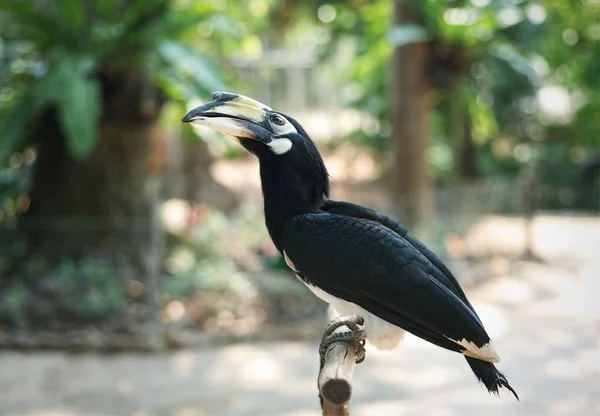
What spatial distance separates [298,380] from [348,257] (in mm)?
2654

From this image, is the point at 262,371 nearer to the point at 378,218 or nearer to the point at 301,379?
the point at 301,379

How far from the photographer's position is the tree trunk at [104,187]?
5.33m

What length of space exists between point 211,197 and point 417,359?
437 centimetres

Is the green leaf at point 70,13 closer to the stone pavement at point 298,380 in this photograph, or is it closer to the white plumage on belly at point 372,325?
the stone pavement at point 298,380

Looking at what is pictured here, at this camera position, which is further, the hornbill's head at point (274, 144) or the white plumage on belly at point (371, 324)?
the white plumage on belly at point (371, 324)

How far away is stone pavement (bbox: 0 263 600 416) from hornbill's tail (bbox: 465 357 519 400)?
2091 mm

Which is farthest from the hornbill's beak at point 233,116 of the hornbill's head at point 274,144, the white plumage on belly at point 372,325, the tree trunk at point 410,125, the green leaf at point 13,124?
the tree trunk at point 410,125

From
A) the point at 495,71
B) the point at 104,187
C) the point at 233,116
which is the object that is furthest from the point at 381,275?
the point at 495,71

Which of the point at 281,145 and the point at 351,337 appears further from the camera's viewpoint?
the point at 351,337

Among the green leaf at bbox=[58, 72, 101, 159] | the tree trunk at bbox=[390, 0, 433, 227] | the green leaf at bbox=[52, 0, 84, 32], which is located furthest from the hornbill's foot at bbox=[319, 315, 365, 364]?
the tree trunk at bbox=[390, 0, 433, 227]

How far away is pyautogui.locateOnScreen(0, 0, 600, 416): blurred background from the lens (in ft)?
13.8

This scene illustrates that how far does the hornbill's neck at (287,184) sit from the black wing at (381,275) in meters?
0.03

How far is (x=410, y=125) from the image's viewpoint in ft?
21.1

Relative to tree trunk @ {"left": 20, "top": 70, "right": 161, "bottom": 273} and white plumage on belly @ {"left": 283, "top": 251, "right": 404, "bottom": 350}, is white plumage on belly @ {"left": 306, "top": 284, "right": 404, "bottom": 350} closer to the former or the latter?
white plumage on belly @ {"left": 283, "top": 251, "right": 404, "bottom": 350}
